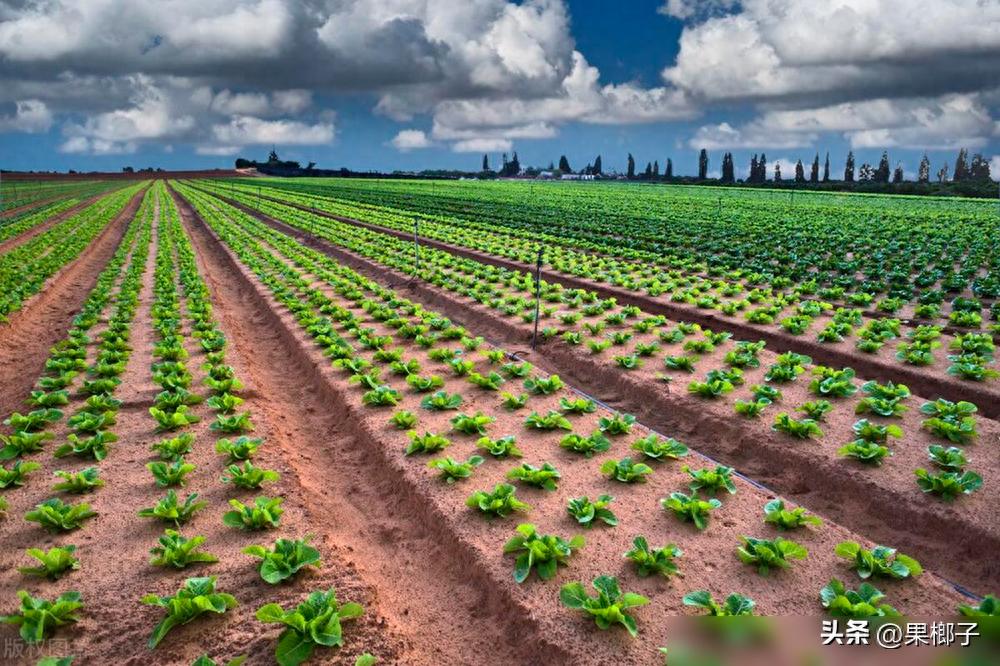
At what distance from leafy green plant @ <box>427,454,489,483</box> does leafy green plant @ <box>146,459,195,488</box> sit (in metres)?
2.59

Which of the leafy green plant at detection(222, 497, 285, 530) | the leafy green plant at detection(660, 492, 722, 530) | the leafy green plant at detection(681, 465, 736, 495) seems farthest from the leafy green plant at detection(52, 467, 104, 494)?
the leafy green plant at detection(681, 465, 736, 495)

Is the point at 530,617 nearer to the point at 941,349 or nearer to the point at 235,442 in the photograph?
the point at 235,442

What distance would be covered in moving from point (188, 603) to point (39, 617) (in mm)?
1034

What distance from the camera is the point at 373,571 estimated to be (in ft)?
19.1

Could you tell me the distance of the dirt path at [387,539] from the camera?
16.1 feet

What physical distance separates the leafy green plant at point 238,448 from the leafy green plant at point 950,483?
23.8ft

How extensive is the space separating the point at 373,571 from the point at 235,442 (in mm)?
2847

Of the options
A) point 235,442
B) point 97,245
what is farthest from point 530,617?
point 97,245

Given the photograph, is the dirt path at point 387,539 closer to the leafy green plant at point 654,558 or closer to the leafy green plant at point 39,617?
the leafy green plant at point 654,558

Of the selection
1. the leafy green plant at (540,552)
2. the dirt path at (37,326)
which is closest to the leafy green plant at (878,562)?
the leafy green plant at (540,552)

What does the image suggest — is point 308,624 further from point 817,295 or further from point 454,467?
point 817,295

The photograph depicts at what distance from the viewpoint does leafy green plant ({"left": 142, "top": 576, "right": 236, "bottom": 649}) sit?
4582 millimetres

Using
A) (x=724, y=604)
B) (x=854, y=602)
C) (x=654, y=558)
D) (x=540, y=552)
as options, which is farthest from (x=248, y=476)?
(x=854, y=602)

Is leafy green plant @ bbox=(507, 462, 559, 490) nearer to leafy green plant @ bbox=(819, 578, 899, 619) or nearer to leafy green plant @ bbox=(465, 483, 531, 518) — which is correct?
leafy green plant @ bbox=(465, 483, 531, 518)
